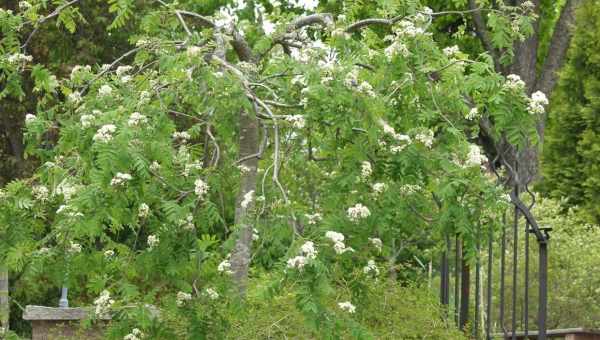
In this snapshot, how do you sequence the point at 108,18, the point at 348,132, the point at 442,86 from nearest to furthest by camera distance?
the point at 348,132
the point at 442,86
the point at 108,18

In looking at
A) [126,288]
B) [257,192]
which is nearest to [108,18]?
[257,192]

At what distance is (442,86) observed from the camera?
5.45 meters

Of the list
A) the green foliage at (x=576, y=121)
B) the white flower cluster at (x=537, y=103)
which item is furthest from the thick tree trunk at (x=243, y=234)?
the green foliage at (x=576, y=121)

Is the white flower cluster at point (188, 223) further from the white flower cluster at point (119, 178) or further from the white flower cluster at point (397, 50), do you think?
the white flower cluster at point (397, 50)

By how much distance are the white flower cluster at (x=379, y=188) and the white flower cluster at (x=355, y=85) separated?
455mm

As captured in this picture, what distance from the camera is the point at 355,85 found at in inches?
203

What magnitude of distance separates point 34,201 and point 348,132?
1788 mm

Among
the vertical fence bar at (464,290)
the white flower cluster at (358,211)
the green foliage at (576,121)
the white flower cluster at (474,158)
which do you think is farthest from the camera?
the green foliage at (576,121)

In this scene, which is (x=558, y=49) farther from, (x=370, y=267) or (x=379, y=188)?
(x=379, y=188)

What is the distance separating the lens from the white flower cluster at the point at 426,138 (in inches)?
202

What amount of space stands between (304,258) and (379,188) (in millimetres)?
909

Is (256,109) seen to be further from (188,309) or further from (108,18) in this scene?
(108,18)

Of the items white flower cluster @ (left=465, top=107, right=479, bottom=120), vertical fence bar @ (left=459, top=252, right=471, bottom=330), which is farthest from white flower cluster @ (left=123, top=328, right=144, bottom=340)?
white flower cluster @ (left=465, top=107, right=479, bottom=120)

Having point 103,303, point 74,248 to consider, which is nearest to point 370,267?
point 103,303
